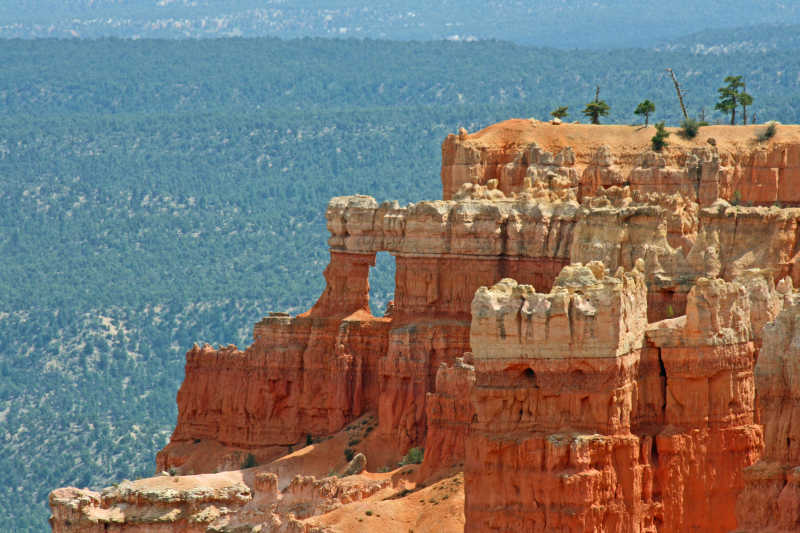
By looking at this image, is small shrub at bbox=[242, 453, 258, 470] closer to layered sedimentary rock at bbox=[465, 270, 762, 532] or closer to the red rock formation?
the red rock formation

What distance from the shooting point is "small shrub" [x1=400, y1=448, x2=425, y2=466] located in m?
96.5

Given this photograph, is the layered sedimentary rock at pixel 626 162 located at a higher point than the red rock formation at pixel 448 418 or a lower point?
higher

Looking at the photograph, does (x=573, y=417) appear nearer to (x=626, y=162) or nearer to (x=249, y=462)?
(x=249, y=462)

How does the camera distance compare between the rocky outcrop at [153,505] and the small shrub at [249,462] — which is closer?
the rocky outcrop at [153,505]

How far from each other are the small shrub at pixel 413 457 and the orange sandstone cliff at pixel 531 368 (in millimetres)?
203

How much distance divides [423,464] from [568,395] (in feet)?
67.7

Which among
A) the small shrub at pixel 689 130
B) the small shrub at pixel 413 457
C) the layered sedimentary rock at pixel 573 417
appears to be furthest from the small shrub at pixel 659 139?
the layered sedimentary rock at pixel 573 417

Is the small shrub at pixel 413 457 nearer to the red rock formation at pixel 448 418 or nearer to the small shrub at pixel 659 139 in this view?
the red rock formation at pixel 448 418

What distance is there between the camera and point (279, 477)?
335 ft

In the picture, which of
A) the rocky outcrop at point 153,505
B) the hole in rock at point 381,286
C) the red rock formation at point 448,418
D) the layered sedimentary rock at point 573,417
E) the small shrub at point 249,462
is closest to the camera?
the layered sedimentary rock at point 573,417

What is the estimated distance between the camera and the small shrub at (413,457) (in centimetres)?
9650

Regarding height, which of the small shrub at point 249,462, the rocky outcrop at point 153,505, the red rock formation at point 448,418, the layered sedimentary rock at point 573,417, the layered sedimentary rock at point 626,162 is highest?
the layered sedimentary rock at point 626,162

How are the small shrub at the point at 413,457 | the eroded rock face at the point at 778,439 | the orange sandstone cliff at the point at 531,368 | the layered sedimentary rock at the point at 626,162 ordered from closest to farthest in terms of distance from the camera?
1. the eroded rock face at the point at 778,439
2. the orange sandstone cliff at the point at 531,368
3. the small shrub at the point at 413,457
4. the layered sedimentary rock at the point at 626,162

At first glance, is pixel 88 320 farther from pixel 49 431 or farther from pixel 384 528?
pixel 384 528
